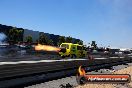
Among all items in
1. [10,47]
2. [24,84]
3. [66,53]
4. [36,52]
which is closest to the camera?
[24,84]

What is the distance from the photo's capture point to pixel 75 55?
1292 inches

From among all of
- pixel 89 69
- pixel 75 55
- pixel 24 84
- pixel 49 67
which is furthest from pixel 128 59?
pixel 24 84

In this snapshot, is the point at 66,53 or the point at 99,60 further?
the point at 66,53

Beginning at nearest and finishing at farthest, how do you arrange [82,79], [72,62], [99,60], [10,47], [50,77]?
[82,79]
[50,77]
[72,62]
[99,60]
[10,47]

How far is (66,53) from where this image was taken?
103 ft

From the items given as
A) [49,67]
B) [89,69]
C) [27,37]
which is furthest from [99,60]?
[27,37]

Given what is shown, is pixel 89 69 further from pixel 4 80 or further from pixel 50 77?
pixel 4 80

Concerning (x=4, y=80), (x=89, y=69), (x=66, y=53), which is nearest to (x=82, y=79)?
(x=4, y=80)

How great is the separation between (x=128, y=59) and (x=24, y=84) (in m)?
32.2

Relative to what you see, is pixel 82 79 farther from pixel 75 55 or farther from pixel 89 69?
pixel 75 55

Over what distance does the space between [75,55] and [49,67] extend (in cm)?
1818

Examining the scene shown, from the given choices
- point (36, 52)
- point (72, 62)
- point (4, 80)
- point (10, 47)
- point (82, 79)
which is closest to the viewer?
point (4, 80)

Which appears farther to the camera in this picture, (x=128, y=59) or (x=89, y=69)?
(x=128, y=59)

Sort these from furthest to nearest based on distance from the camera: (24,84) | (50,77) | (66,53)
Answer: (66,53) < (50,77) < (24,84)
